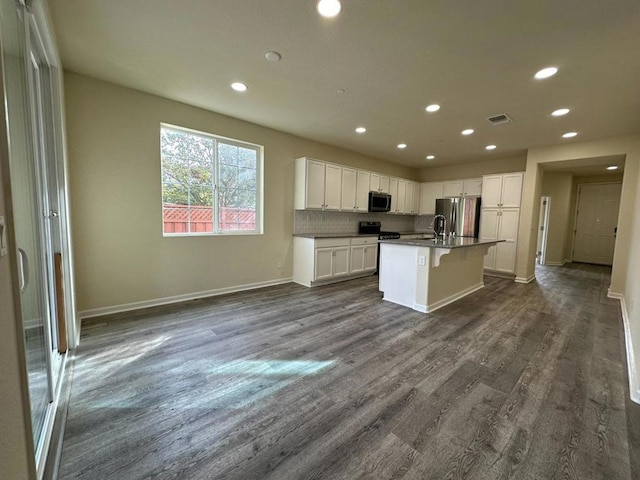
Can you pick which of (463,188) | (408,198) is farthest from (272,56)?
(463,188)

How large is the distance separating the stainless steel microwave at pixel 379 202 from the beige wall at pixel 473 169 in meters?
1.98

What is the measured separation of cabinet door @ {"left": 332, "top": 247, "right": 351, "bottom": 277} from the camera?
16.1 feet

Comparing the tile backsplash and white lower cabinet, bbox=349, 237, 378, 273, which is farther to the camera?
white lower cabinet, bbox=349, 237, 378, 273

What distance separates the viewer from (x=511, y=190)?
552 cm

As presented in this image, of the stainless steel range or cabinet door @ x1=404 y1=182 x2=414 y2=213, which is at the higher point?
cabinet door @ x1=404 y1=182 x2=414 y2=213


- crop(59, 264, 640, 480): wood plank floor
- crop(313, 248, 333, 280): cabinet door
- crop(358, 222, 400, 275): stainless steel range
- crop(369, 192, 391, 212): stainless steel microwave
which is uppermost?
crop(369, 192, 391, 212): stainless steel microwave

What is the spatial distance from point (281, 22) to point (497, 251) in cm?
587

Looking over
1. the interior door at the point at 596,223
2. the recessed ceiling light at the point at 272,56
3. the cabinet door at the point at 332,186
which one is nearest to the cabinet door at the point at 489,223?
the cabinet door at the point at 332,186

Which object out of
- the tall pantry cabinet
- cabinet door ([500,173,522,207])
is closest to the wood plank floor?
the tall pantry cabinet

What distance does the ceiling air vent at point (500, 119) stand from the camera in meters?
3.63

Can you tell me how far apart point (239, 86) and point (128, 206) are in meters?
1.96

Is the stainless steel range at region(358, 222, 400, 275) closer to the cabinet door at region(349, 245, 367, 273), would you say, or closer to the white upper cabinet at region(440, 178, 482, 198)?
the cabinet door at region(349, 245, 367, 273)

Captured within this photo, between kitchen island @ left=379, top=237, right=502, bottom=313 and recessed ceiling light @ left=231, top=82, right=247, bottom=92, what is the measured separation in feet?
8.86

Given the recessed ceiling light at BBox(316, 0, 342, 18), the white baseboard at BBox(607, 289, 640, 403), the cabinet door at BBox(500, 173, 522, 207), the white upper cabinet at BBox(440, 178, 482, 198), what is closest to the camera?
the recessed ceiling light at BBox(316, 0, 342, 18)
